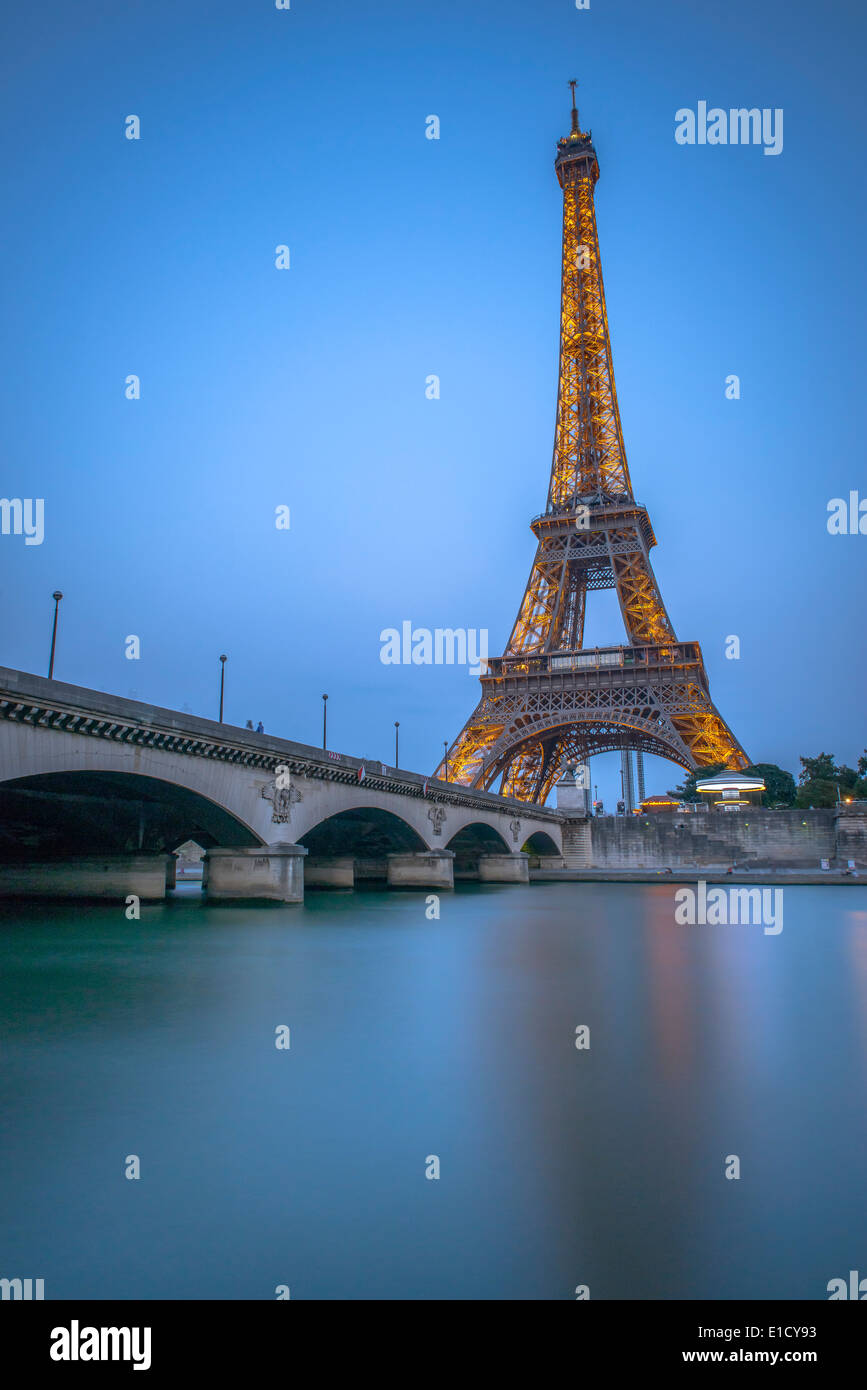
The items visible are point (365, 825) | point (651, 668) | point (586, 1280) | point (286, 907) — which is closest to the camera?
point (586, 1280)

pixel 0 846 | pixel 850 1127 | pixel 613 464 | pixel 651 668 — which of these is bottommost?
pixel 850 1127

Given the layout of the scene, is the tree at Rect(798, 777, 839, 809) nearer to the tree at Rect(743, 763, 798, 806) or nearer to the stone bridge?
the tree at Rect(743, 763, 798, 806)

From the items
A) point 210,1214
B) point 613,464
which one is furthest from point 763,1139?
point 613,464

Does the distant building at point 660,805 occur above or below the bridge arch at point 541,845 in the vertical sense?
above

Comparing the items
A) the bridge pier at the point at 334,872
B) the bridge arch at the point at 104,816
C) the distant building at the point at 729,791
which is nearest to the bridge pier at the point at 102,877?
the bridge arch at the point at 104,816

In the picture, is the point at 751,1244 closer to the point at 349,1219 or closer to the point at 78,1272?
the point at 349,1219

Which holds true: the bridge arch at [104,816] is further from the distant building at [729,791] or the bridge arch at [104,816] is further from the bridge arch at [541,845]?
the distant building at [729,791]
